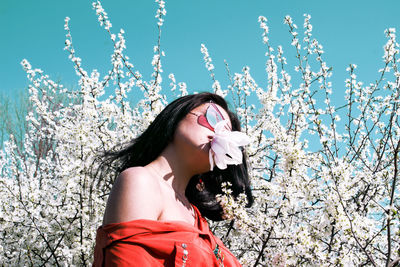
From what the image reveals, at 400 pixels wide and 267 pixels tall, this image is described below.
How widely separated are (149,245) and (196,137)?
0.48 metres

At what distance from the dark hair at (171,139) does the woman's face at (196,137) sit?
0.14 feet

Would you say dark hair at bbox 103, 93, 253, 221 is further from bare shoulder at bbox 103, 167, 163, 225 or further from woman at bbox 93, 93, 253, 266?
bare shoulder at bbox 103, 167, 163, 225

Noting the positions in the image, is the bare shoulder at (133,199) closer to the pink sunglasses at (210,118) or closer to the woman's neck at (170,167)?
the woman's neck at (170,167)

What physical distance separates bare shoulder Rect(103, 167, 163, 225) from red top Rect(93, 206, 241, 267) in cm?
2

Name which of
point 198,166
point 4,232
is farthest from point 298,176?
point 4,232

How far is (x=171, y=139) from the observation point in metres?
1.57

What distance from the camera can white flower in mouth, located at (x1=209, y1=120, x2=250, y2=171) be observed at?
1.48m

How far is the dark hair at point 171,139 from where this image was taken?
1595 millimetres

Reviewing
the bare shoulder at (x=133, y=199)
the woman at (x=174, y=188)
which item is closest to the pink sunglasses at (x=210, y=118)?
the woman at (x=174, y=188)

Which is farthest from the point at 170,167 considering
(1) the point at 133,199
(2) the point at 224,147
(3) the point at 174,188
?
(1) the point at 133,199

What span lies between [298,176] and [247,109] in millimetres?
1827

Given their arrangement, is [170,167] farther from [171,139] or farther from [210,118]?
[210,118]

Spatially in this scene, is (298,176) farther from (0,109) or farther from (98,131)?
(0,109)

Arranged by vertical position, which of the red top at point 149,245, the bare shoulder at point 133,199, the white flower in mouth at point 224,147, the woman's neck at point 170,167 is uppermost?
the white flower in mouth at point 224,147
